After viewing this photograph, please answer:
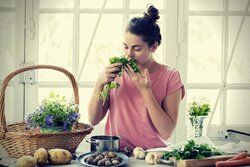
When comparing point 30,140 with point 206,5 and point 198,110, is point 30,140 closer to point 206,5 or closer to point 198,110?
point 198,110

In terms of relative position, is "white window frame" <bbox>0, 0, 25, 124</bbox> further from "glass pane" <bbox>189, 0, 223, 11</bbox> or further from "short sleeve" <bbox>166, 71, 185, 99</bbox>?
"short sleeve" <bbox>166, 71, 185, 99</bbox>

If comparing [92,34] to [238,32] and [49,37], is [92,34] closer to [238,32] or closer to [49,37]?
[49,37]

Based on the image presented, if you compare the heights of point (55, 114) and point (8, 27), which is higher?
point (8, 27)

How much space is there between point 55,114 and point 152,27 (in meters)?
0.77

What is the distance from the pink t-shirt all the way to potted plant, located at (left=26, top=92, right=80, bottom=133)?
364 mm

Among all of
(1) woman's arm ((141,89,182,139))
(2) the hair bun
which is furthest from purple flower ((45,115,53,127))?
(2) the hair bun

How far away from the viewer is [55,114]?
179cm

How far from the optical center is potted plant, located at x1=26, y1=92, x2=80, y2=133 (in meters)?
1.77

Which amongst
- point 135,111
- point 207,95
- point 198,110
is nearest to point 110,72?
point 135,111

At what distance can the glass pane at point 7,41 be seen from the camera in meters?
3.36

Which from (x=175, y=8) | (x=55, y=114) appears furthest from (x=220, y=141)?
(x=55, y=114)

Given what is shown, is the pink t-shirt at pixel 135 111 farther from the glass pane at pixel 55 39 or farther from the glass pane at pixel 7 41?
the glass pane at pixel 7 41

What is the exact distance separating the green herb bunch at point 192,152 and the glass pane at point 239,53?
1.83m

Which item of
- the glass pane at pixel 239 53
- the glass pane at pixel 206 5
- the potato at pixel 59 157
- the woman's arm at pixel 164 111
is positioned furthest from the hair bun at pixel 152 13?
the glass pane at pixel 239 53
